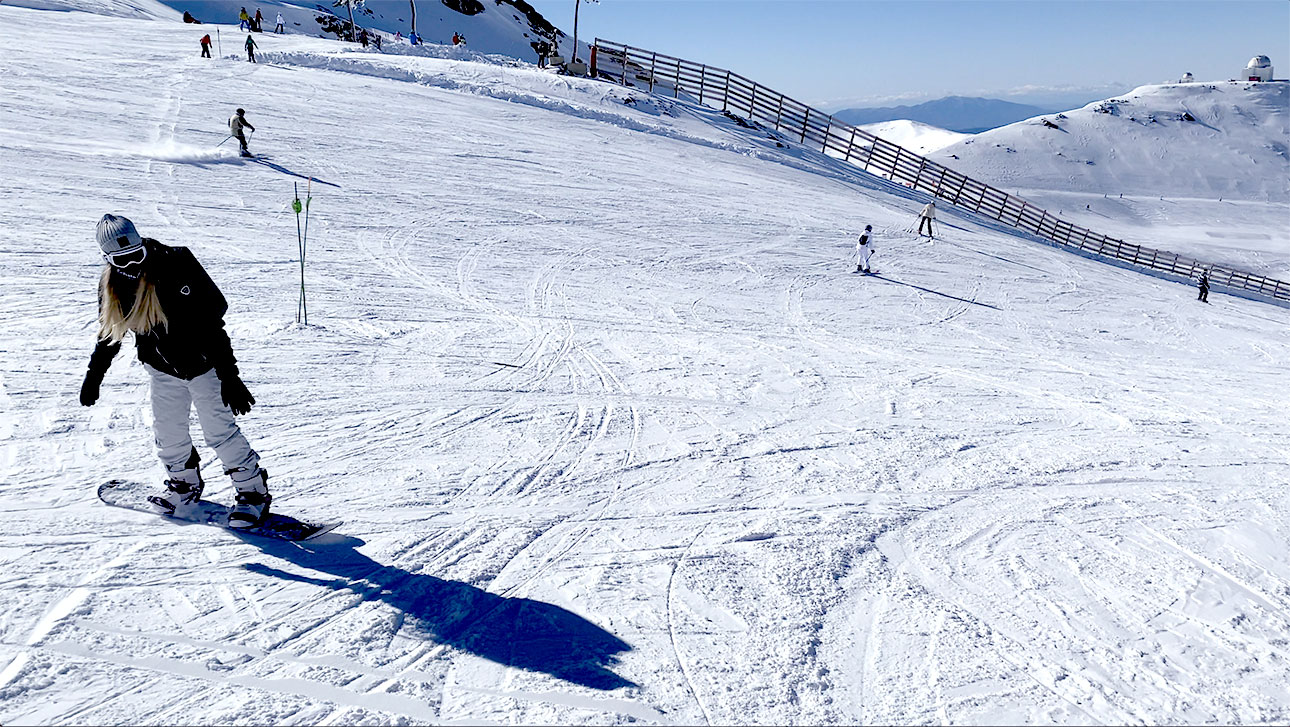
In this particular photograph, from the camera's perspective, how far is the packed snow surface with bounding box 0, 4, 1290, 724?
3396mm

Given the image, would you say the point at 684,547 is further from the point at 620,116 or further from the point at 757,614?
the point at 620,116

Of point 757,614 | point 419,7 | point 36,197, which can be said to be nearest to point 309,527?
point 757,614

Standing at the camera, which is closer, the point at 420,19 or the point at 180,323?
the point at 180,323

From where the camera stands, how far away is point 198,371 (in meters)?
3.85

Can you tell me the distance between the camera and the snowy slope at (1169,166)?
192ft

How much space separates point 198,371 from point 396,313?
5.72m

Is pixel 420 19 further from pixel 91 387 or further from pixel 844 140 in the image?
pixel 91 387

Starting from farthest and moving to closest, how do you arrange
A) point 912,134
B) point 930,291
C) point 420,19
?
point 912,134 < point 420,19 < point 930,291

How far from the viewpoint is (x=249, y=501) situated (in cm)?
424

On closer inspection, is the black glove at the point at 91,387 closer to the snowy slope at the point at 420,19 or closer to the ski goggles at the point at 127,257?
the ski goggles at the point at 127,257

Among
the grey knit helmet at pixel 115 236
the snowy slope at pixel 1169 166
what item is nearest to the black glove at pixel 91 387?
the grey knit helmet at pixel 115 236

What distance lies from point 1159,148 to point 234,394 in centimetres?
9343

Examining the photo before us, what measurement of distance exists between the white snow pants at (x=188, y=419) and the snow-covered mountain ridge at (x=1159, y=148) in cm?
7694

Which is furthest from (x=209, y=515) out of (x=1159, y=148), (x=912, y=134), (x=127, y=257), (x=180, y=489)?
(x=912, y=134)
